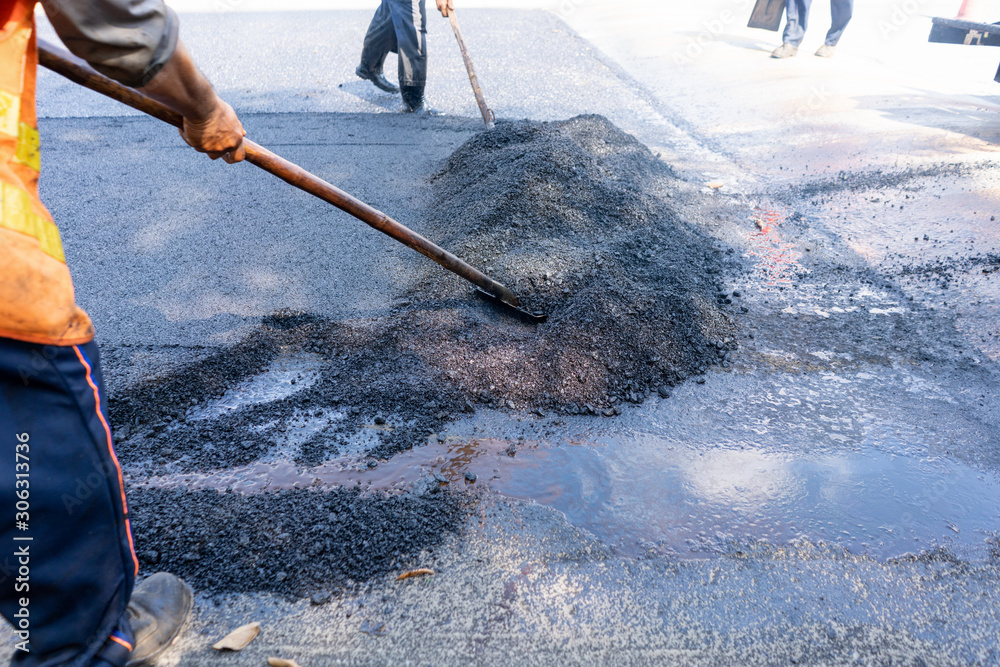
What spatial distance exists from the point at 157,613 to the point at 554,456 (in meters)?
1.35

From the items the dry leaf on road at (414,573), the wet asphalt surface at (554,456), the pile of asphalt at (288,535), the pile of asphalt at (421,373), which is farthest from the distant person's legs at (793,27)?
the dry leaf on road at (414,573)

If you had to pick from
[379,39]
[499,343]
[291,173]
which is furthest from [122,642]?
[379,39]

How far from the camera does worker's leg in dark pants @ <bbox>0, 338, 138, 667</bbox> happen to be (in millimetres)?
1239

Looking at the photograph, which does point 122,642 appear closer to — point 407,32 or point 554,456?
point 554,456

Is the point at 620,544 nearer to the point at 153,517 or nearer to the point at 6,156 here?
the point at 153,517

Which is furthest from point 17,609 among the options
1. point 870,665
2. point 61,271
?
point 870,665

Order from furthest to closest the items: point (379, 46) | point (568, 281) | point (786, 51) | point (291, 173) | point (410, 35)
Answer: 1. point (786, 51)
2. point (379, 46)
3. point (410, 35)
4. point (568, 281)
5. point (291, 173)

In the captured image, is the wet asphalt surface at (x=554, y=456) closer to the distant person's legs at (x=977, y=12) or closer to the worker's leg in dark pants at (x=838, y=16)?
the worker's leg in dark pants at (x=838, y=16)

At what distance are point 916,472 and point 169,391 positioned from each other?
294cm

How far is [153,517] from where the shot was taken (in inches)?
78.2

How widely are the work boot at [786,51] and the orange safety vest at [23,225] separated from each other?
30.7ft

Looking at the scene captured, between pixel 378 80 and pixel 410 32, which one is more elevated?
pixel 410 32

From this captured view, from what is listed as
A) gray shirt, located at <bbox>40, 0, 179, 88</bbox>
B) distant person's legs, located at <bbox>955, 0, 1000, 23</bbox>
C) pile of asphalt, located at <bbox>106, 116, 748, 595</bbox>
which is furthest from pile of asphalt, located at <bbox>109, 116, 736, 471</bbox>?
distant person's legs, located at <bbox>955, 0, 1000, 23</bbox>

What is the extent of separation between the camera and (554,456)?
7.73 feet
